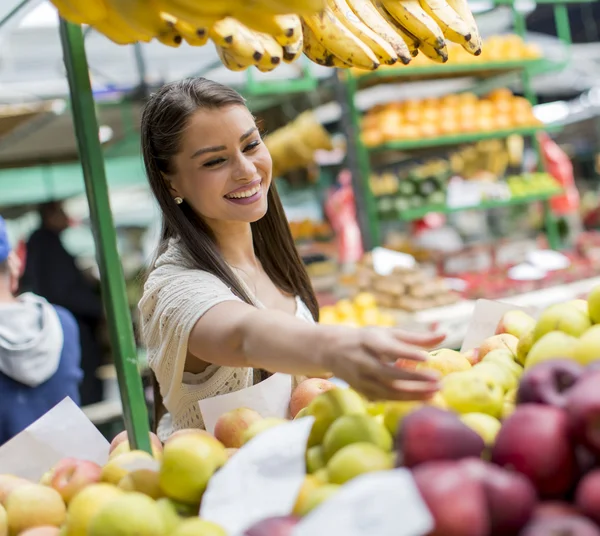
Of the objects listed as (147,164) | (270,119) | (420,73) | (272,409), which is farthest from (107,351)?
(272,409)

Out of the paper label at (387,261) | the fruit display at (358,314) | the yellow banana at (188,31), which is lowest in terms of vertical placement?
the fruit display at (358,314)

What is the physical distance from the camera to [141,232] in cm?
945

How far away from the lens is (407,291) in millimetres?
4512

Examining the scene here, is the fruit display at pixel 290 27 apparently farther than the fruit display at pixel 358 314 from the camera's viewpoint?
No

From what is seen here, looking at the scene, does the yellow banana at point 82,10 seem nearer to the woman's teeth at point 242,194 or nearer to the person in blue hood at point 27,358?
the woman's teeth at point 242,194

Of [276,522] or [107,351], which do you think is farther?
[107,351]

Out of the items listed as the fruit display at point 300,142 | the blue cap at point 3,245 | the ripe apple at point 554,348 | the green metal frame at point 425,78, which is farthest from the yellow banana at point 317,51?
the fruit display at point 300,142

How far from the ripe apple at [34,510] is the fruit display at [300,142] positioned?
4.27 metres

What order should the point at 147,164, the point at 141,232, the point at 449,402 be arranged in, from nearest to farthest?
the point at 449,402 → the point at 147,164 → the point at 141,232

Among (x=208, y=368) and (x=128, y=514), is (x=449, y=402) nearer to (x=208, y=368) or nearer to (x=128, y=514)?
(x=128, y=514)

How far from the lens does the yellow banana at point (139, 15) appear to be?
1143 mm

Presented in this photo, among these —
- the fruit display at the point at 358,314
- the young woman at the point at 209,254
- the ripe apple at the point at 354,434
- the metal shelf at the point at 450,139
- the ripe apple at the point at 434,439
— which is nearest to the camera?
the ripe apple at the point at 434,439

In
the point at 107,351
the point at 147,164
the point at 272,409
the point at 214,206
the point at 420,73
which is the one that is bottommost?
the point at 107,351

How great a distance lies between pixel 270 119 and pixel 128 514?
5.73 meters
